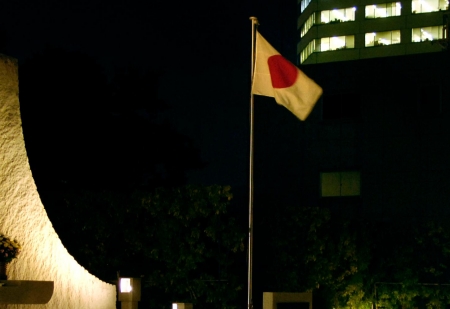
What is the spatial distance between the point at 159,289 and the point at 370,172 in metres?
16.8

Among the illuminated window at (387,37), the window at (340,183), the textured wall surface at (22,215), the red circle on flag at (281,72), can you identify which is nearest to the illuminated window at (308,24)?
the illuminated window at (387,37)

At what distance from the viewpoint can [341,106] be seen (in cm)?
3659

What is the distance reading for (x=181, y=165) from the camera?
120 ft

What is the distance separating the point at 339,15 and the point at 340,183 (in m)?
57.9

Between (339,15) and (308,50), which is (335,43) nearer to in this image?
(339,15)

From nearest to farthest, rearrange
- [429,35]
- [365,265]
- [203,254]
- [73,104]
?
1. [203,254]
2. [365,265]
3. [73,104]
4. [429,35]

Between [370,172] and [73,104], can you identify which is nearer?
[73,104]

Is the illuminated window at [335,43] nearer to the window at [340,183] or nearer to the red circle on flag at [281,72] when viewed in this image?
the window at [340,183]

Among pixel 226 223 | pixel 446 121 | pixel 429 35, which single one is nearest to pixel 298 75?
pixel 226 223

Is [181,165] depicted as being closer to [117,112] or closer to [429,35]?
[117,112]

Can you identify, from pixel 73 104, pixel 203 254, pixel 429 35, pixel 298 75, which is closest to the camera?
pixel 298 75

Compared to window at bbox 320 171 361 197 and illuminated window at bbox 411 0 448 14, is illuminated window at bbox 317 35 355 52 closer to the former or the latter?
illuminated window at bbox 411 0 448 14

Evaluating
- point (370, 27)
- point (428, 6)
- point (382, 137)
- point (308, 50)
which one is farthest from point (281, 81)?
point (308, 50)

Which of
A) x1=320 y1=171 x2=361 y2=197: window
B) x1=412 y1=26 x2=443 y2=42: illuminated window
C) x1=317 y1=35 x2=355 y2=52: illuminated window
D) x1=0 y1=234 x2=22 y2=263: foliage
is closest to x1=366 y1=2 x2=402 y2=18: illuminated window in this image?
x1=412 y1=26 x2=443 y2=42: illuminated window
